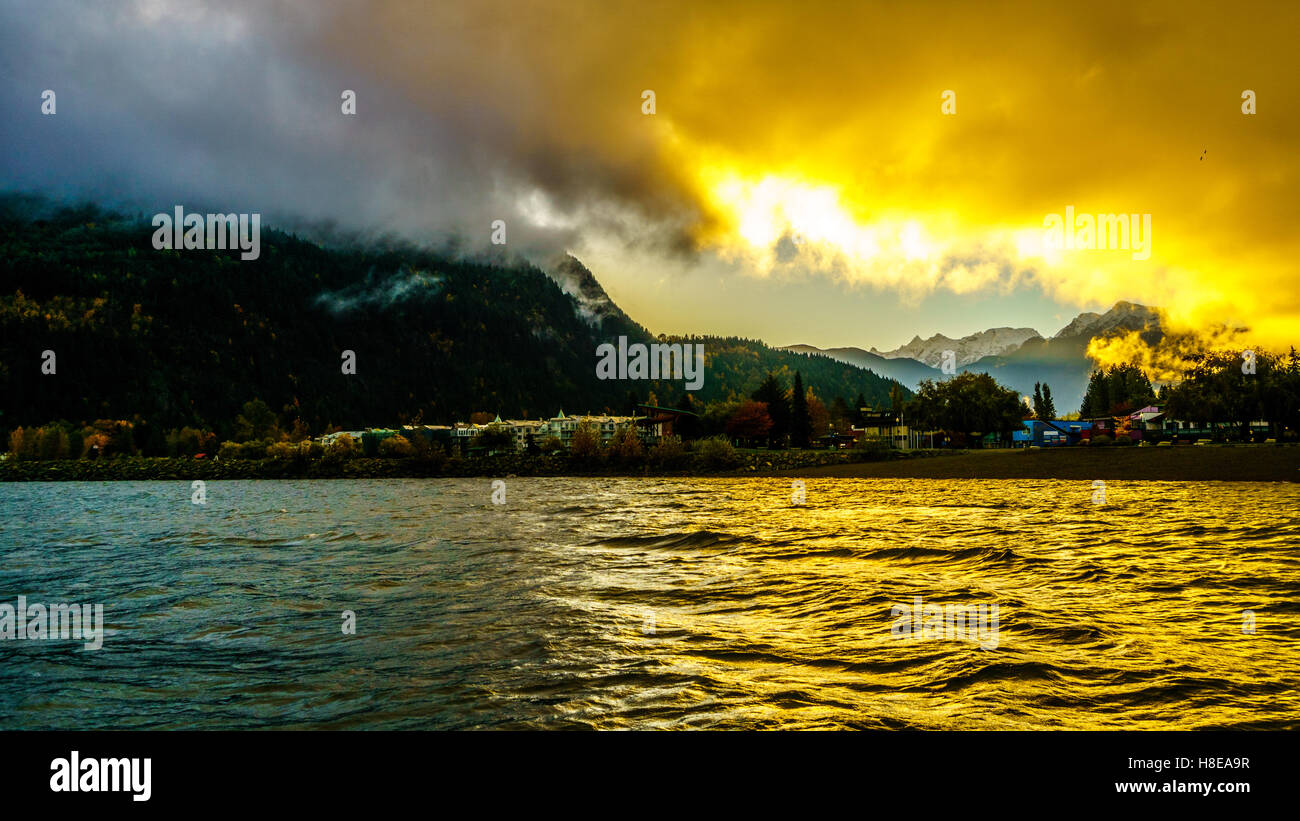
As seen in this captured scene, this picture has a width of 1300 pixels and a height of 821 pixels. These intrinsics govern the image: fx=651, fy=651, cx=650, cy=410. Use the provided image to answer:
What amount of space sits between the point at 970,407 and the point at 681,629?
11478cm

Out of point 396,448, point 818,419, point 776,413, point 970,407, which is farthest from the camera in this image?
point 818,419

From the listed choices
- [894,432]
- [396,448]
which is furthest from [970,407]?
[396,448]

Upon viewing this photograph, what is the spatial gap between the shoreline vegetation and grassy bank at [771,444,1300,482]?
0.08 m

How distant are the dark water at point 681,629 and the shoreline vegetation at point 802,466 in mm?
37219

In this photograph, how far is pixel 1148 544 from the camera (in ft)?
73.6

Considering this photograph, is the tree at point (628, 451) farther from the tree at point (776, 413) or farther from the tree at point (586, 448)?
the tree at point (776, 413)

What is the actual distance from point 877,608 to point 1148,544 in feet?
47.5

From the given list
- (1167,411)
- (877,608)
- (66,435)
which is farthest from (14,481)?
(1167,411)

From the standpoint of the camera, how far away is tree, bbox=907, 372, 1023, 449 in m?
113

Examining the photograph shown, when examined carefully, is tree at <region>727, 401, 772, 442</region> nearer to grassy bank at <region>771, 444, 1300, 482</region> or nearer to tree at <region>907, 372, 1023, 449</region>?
tree at <region>907, 372, 1023, 449</region>

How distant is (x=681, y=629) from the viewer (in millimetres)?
13258

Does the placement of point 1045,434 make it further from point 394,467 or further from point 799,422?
point 394,467
